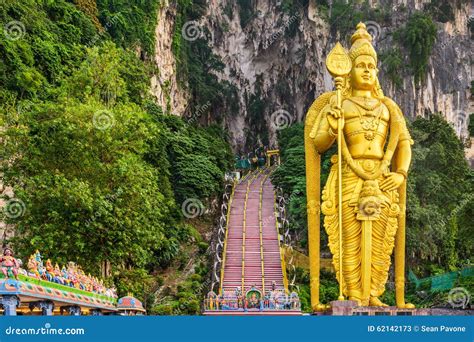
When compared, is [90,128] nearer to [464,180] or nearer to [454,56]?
[464,180]

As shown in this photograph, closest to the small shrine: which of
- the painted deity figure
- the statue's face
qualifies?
the painted deity figure

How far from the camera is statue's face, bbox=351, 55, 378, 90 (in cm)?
1023

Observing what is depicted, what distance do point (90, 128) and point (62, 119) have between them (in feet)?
1.81

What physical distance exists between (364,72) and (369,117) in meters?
0.64

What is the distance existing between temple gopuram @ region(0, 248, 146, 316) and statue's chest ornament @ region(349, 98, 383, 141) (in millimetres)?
4403

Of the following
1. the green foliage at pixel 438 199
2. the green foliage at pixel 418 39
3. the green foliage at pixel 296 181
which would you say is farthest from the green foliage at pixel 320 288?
the green foliage at pixel 418 39

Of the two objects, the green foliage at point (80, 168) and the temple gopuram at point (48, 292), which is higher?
the green foliage at point (80, 168)

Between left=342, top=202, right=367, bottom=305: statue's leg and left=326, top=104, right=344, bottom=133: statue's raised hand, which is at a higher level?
left=326, top=104, right=344, bottom=133: statue's raised hand

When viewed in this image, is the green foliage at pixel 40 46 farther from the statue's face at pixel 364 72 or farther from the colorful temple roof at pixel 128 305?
the statue's face at pixel 364 72

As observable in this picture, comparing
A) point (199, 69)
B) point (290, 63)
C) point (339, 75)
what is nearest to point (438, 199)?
point (339, 75)

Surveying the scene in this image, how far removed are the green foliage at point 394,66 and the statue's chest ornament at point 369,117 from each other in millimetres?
20502

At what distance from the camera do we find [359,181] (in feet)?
32.7

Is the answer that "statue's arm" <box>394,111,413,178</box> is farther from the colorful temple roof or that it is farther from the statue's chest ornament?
the colorful temple roof

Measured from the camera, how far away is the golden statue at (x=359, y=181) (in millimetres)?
9836
